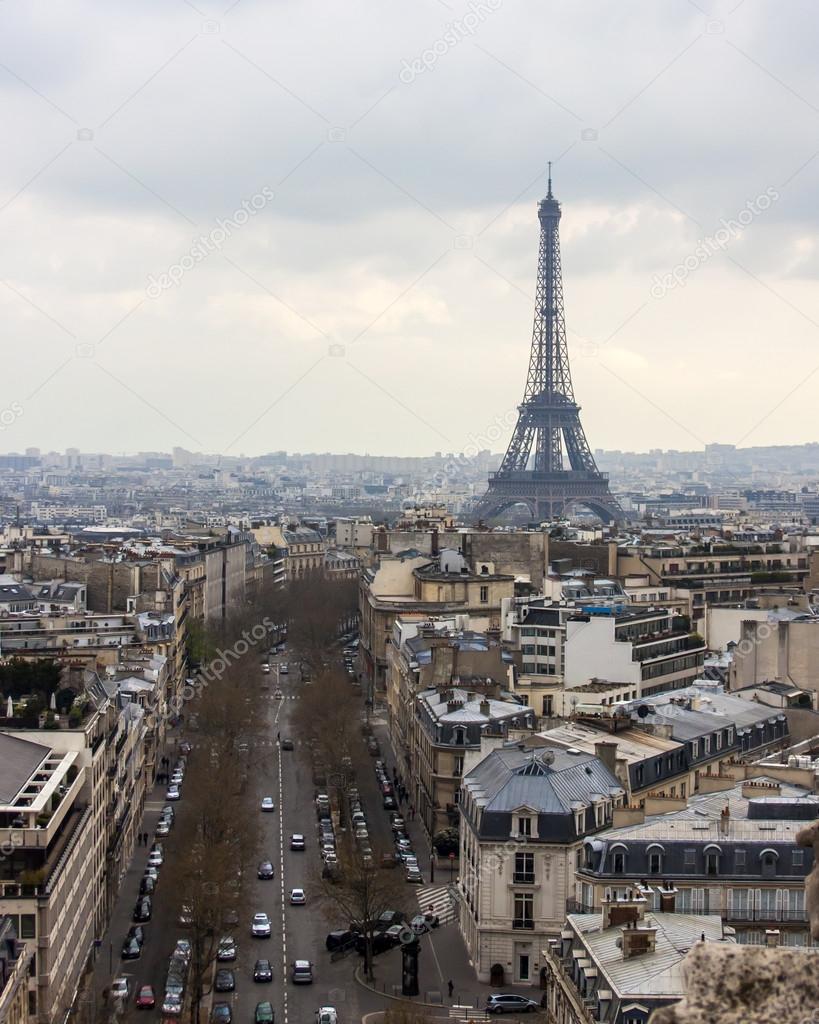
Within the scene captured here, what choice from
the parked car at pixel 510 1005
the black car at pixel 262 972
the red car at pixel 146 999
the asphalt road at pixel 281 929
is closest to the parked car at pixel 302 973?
the asphalt road at pixel 281 929

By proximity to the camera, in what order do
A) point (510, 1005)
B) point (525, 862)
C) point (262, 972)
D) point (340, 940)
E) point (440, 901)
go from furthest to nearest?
1. point (440, 901)
2. point (340, 940)
3. point (525, 862)
4. point (262, 972)
5. point (510, 1005)

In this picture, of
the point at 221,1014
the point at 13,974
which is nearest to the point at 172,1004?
the point at 221,1014

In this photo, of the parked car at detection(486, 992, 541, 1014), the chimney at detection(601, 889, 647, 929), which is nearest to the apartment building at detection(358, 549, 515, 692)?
the parked car at detection(486, 992, 541, 1014)

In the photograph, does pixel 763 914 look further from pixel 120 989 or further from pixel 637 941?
pixel 120 989

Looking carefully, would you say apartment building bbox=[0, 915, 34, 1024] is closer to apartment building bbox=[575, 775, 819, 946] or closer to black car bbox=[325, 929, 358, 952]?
black car bbox=[325, 929, 358, 952]

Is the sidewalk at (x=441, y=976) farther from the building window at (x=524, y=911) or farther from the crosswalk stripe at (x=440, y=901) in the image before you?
the crosswalk stripe at (x=440, y=901)
